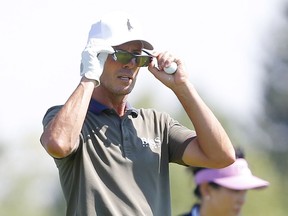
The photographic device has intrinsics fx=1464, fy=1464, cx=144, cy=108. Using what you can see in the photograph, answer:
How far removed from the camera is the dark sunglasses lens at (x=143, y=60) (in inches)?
339

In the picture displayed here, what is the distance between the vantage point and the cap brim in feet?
33.9

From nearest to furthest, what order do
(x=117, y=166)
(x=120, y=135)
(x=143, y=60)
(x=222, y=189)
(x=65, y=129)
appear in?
(x=65, y=129) < (x=117, y=166) < (x=120, y=135) < (x=143, y=60) < (x=222, y=189)

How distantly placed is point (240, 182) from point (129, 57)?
2135 millimetres

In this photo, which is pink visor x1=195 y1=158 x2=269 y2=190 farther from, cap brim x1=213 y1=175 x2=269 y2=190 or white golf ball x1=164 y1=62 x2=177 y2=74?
white golf ball x1=164 y1=62 x2=177 y2=74

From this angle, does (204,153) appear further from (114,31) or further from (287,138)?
(287,138)

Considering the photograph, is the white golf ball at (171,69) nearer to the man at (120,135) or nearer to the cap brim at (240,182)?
the man at (120,135)

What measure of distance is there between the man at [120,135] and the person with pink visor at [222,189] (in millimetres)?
1404

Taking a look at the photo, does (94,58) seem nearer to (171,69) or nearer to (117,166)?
(171,69)

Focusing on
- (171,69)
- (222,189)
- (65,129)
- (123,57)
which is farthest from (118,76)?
(222,189)

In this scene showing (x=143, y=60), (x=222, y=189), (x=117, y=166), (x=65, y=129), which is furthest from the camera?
(x=222, y=189)

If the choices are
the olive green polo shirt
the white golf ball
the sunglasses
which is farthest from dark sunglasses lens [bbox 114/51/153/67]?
the olive green polo shirt

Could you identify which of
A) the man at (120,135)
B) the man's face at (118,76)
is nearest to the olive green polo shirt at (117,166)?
the man at (120,135)

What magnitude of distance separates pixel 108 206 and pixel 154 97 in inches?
1504

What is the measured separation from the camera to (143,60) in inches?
340
